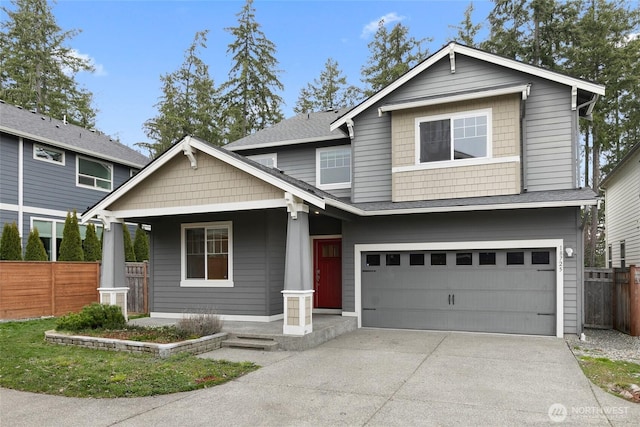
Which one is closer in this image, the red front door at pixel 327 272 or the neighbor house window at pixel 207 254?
the neighbor house window at pixel 207 254

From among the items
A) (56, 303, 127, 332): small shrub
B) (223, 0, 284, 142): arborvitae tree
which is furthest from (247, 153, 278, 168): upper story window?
(223, 0, 284, 142): arborvitae tree

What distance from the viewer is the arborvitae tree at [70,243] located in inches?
579

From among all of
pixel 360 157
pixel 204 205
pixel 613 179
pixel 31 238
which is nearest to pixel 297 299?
pixel 204 205

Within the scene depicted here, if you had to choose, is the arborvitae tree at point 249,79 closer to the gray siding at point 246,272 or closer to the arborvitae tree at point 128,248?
the arborvitae tree at point 128,248

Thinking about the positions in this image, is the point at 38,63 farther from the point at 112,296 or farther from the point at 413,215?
the point at 413,215

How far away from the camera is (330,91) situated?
30188 mm

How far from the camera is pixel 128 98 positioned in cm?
2784

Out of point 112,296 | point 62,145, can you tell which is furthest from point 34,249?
point 112,296

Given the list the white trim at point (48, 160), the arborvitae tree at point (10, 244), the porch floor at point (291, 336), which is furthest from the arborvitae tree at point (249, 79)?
the porch floor at point (291, 336)

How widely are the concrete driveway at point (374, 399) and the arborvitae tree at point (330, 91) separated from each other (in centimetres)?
2442

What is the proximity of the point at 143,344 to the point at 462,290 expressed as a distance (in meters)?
6.75

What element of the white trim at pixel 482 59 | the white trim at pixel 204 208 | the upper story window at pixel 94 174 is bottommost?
the white trim at pixel 204 208

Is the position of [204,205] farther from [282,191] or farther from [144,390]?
[144,390]

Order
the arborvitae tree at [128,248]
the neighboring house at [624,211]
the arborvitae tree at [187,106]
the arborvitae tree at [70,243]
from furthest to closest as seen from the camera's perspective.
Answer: the arborvitae tree at [187,106] → the arborvitae tree at [128,248] → the neighboring house at [624,211] → the arborvitae tree at [70,243]
